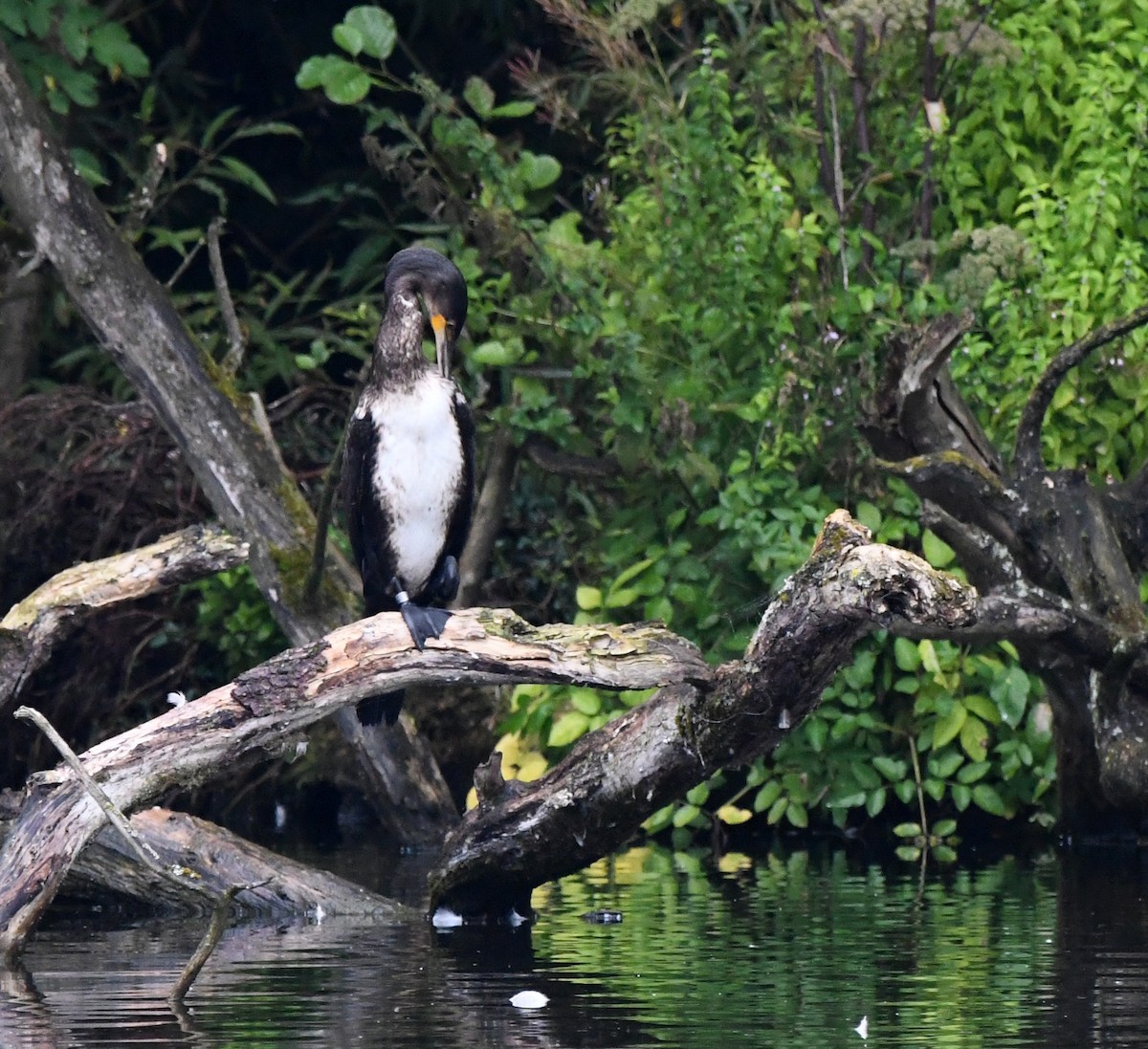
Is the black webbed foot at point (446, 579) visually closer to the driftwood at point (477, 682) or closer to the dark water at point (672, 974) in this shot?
the driftwood at point (477, 682)

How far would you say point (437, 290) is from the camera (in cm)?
577

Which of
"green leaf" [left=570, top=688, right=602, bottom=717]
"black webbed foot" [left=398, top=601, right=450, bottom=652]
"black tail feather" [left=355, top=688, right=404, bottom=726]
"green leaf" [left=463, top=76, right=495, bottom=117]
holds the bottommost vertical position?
"black tail feather" [left=355, top=688, right=404, bottom=726]

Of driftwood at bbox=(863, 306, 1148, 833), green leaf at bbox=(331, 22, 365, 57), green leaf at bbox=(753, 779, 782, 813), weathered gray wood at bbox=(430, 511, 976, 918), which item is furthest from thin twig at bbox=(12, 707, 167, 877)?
green leaf at bbox=(331, 22, 365, 57)

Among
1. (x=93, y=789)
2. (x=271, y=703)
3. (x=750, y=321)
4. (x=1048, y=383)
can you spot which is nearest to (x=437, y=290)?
(x=271, y=703)

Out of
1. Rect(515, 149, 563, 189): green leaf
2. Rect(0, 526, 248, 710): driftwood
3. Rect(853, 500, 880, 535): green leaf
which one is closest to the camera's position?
Rect(0, 526, 248, 710): driftwood

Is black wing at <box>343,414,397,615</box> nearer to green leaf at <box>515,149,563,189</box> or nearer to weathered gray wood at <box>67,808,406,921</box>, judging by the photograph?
weathered gray wood at <box>67,808,406,921</box>

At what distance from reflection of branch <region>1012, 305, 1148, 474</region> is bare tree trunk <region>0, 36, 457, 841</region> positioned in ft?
8.71

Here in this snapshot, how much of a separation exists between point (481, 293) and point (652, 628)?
3497 mm

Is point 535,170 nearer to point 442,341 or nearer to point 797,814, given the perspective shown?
point 797,814

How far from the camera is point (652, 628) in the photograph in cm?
523

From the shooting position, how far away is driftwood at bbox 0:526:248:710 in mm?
→ 6281

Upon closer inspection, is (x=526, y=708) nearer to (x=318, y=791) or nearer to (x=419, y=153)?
(x=318, y=791)

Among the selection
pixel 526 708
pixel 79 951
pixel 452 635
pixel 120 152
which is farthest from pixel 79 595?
pixel 120 152

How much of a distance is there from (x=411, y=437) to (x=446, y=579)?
54 centimetres
